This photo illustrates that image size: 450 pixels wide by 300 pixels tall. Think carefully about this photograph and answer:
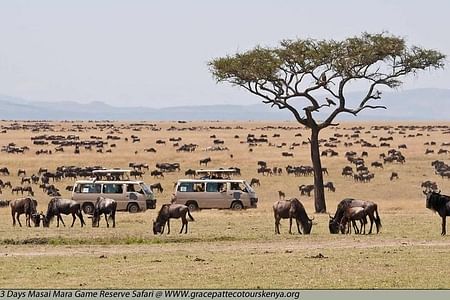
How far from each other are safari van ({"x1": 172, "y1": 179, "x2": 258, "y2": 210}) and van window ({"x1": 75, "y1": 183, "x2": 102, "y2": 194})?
360 centimetres

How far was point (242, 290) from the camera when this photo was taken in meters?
19.8

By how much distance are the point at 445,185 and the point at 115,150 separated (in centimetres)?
3651

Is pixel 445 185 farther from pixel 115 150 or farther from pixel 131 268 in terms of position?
pixel 131 268

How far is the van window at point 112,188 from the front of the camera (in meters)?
47.3

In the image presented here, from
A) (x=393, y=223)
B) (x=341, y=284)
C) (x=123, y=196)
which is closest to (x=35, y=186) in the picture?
(x=123, y=196)

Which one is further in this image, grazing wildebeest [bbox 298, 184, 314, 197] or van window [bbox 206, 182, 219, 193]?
grazing wildebeest [bbox 298, 184, 314, 197]

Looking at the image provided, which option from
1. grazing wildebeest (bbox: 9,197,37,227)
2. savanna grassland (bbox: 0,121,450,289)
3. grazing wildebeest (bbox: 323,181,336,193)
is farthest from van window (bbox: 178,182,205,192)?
grazing wildebeest (bbox: 323,181,336,193)

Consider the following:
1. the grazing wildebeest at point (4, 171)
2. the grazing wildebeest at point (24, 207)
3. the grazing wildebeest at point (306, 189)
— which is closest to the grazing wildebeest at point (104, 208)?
the grazing wildebeest at point (24, 207)

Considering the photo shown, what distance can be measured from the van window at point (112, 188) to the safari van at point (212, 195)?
2.57 metres

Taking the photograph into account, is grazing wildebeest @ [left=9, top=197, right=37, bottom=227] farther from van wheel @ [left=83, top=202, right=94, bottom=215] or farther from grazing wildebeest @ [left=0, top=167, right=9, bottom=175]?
grazing wildebeest @ [left=0, top=167, right=9, bottom=175]

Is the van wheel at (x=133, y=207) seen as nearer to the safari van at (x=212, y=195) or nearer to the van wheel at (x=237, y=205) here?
the safari van at (x=212, y=195)

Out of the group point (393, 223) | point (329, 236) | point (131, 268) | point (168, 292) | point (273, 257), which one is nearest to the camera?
point (168, 292)

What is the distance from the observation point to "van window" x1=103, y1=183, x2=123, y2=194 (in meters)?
47.3

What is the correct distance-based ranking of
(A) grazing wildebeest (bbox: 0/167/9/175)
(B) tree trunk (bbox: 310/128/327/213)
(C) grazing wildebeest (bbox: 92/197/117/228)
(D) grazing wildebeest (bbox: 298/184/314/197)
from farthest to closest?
(A) grazing wildebeest (bbox: 0/167/9/175), (D) grazing wildebeest (bbox: 298/184/314/197), (B) tree trunk (bbox: 310/128/327/213), (C) grazing wildebeest (bbox: 92/197/117/228)
